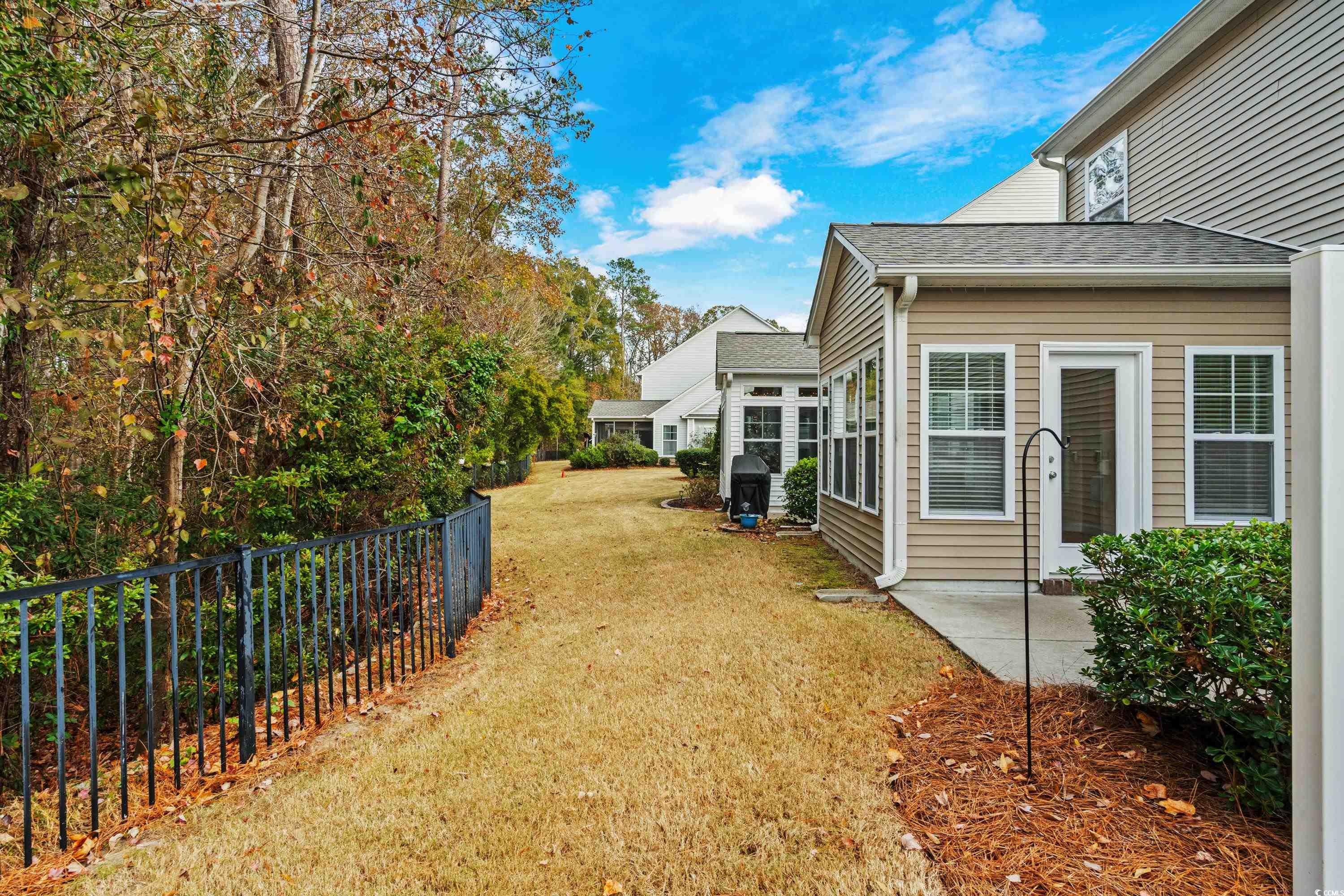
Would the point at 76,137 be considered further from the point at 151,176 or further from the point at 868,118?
the point at 868,118

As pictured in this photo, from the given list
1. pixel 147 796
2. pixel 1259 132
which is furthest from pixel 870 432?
pixel 147 796

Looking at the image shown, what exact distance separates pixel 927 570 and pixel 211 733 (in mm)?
5827

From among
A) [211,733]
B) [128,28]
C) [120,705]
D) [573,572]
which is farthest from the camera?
[573,572]

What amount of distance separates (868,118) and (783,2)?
390cm

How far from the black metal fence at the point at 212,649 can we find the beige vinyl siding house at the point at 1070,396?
14.1 feet

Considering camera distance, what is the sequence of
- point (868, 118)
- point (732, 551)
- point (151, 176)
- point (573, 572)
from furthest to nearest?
1. point (868, 118)
2. point (732, 551)
3. point (573, 572)
4. point (151, 176)

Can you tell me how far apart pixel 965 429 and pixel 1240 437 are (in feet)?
7.91

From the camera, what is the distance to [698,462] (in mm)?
19547

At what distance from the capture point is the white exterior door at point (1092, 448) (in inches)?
224

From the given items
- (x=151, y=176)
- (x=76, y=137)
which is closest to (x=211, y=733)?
(x=151, y=176)

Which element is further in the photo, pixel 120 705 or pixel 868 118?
pixel 868 118

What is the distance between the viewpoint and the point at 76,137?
3.40 metres

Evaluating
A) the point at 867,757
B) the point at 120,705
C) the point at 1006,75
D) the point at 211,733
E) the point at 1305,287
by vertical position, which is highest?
the point at 1006,75

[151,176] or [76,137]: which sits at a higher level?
[76,137]
